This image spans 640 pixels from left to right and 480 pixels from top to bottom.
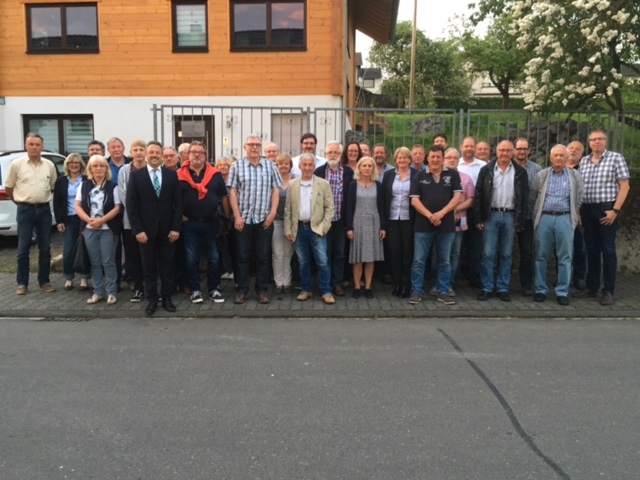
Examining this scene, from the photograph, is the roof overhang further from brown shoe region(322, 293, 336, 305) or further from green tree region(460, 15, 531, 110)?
green tree region(460, 15, 531, 110)

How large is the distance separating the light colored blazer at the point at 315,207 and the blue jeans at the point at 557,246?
260 cm

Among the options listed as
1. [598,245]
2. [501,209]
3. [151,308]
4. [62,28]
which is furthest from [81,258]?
[62,28]

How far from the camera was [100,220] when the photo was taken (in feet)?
24.2

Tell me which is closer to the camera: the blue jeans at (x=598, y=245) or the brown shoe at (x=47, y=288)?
the blue jeans at (x=598, y=245)

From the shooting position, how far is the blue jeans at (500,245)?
7660 millimetres

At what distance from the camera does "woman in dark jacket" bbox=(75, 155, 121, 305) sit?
7.46m

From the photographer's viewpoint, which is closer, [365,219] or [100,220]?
[100,220]

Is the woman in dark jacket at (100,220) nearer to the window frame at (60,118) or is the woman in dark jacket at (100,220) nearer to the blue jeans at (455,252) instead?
the blue jeans at (455,252)

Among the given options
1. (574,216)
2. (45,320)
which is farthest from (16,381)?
(574,216)

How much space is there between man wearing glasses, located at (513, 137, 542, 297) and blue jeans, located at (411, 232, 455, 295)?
105 cm

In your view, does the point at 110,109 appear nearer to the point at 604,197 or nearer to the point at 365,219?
the point at 365,219

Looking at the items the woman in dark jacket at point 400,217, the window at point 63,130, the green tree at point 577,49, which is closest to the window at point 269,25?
the window at point 63,130

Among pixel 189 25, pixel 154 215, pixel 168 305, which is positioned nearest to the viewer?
pixel 154 215

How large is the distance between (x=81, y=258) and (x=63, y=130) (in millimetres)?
10444
